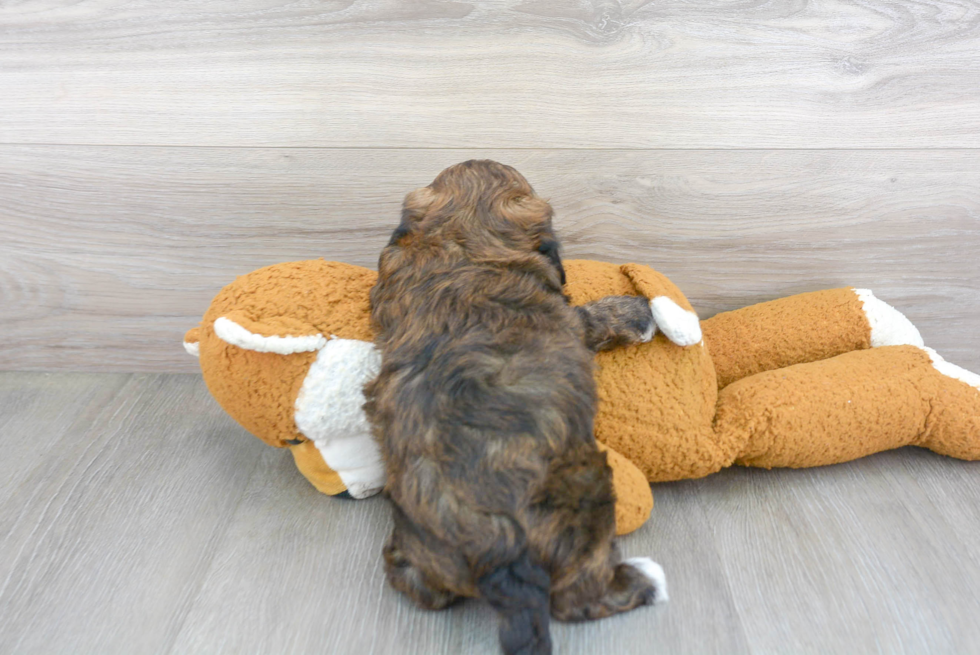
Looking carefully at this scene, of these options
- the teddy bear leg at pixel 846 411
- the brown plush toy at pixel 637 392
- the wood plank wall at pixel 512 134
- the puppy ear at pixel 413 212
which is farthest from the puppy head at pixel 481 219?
the teddy bear leg at pixel 846 411

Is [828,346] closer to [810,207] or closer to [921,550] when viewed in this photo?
[810,207]

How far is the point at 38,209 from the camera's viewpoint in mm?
1783

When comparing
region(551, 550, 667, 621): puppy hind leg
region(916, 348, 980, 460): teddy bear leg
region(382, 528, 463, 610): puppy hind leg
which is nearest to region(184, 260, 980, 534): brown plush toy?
region(916, 348, 980, 460): teddy bear leg

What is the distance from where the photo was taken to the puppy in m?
1.06

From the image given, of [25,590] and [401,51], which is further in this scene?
[401,51]

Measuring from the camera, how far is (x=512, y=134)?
1.66 metres

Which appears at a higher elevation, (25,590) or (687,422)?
(687,422)

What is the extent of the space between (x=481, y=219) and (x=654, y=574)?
0.76 m

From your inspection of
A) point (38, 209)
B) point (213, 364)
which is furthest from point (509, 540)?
point (38, 209)

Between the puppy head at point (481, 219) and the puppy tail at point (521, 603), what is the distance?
0.57 meters

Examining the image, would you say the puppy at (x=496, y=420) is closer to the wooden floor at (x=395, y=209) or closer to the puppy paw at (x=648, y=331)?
the puppy paw at (x=648, y=331)

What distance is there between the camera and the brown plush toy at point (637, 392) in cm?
134

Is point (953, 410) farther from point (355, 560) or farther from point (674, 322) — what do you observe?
point (355, 560)

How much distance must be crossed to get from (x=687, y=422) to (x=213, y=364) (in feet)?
3.30
